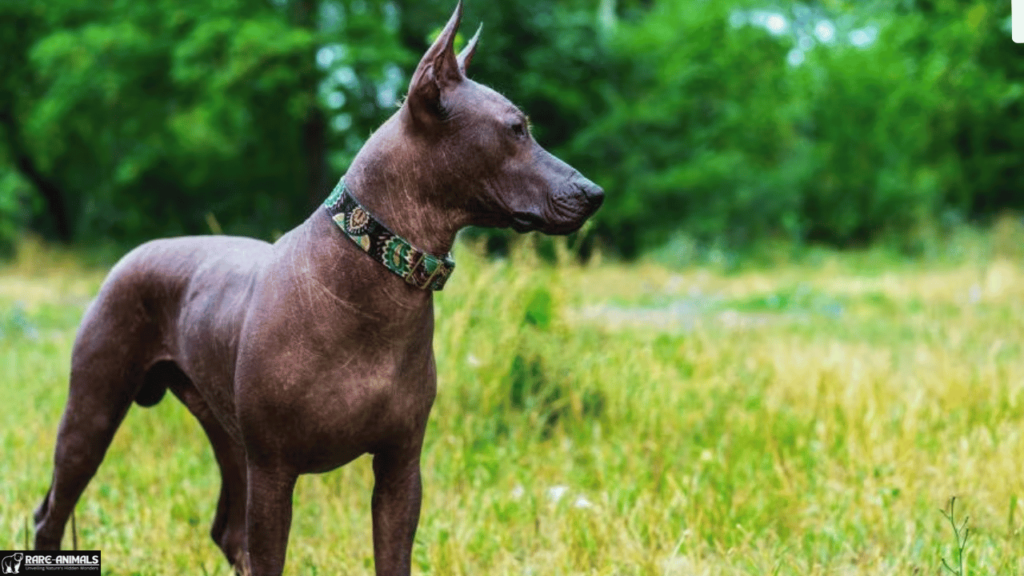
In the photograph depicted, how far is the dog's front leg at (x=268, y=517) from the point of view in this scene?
2.19m

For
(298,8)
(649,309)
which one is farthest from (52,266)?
(649,309)

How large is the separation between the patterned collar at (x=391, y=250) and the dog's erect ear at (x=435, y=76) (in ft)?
0.82

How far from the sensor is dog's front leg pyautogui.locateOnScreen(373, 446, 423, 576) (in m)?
2.27

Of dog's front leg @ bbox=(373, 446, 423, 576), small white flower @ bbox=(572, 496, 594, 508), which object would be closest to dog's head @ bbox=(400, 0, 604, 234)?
dog's front leg @ bbox=(373, 446, 423, 576)

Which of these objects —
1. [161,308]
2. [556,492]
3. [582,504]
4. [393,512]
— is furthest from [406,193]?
[556,492]

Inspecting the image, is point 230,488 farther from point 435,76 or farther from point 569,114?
point 569,114

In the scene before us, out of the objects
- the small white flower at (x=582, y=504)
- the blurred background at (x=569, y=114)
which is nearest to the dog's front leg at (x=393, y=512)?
the small white flower at (x=582, y=504)

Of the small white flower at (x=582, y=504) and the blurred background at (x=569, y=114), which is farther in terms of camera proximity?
the blurred background at (x=569, y=114)

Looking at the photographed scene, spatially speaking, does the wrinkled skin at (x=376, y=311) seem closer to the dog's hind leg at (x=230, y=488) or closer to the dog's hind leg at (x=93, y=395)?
the dog's hind leg at (x=93, y=395)

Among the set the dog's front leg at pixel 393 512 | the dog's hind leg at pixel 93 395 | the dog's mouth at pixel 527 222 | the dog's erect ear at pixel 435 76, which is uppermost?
the dog's erect ear at pixel 435 76

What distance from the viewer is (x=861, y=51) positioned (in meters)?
22.3

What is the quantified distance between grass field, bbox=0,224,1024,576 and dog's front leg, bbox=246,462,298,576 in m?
0.71

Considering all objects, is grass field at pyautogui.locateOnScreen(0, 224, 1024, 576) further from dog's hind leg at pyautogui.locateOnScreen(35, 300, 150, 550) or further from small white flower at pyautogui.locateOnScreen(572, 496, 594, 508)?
dog's hind leg at pyautogui.locateOnScreen(35, 300, 150, 550)

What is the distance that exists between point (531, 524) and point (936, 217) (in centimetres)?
1879
